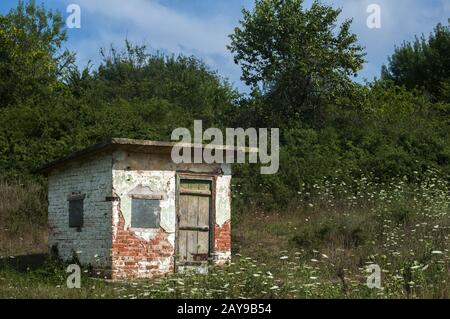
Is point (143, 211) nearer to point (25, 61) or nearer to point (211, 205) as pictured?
point (211, 205)

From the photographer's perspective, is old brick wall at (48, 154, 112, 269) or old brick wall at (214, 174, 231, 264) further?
old brick wall at (214, 174, 231, 264)

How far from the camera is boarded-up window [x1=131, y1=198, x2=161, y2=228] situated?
559 inches

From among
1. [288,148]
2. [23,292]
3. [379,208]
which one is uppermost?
[288,148]

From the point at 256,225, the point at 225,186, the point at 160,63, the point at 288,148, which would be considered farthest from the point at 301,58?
the point at 160,63

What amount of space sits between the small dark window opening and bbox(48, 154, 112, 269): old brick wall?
14 centimetres

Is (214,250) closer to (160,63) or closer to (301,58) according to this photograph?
(301,58)

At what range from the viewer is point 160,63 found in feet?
139

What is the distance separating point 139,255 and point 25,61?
62.7ft

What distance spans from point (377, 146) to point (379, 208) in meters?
7.01

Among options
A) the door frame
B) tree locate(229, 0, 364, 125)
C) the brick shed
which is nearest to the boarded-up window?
the brick shed

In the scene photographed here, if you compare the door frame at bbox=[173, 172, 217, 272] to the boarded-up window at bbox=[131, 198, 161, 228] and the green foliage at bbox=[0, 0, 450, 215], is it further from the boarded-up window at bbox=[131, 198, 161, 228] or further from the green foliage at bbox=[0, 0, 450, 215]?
the green foliage at bbox=[0, 0, 450, 215]

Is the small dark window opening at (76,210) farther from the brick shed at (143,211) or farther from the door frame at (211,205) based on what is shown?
the door frame at (211,205)

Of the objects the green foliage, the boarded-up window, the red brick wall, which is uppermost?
the green foliage

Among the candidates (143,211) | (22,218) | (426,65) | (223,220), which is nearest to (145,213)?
(143,211)
